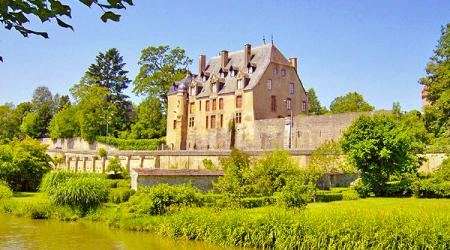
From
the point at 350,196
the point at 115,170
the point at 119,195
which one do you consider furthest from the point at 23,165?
the point at 350,196

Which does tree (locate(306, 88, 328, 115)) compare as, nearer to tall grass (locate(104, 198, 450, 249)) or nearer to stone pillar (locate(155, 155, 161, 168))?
stone pillar (locate(155, 155, 161, 168))

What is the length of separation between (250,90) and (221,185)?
74.7ft

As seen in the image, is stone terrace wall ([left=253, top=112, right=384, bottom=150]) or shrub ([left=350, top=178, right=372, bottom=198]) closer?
shrub ([left=350, top=178, right=372, bottom=198])

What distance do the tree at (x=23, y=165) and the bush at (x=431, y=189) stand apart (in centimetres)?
2666

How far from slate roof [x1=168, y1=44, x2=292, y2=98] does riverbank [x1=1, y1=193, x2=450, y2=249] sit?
28.2 meters

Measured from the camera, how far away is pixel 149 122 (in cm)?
5684

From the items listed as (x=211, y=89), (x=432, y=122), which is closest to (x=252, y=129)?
(x=211, y=89)

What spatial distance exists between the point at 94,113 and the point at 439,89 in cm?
3948

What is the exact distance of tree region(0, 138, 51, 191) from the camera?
3447 cm

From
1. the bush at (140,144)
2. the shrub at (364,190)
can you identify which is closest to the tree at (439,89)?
the shrub at (364,190)

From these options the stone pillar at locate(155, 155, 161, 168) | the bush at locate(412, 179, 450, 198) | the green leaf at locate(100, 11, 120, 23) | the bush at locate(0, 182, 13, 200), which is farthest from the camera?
Answer: the stone pillar at locate(155, 155, 161, 168)

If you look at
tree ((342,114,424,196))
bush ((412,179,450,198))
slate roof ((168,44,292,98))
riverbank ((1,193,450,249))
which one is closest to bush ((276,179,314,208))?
riverbank ((1,193,450,249))

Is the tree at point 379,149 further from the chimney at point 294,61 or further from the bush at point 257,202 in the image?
the chimney at point 294,61

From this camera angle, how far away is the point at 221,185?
2414 centimetres
